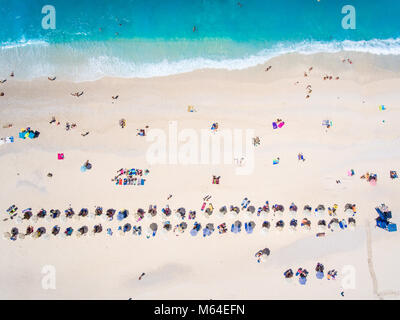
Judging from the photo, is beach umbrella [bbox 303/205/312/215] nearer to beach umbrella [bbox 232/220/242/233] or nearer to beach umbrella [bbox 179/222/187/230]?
beach umbrella [bbox 232/220/242/233]

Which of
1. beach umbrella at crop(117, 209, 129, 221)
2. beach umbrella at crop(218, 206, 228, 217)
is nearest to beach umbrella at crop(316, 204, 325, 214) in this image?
beach umbrella at crop(218, 206, 228, 217)

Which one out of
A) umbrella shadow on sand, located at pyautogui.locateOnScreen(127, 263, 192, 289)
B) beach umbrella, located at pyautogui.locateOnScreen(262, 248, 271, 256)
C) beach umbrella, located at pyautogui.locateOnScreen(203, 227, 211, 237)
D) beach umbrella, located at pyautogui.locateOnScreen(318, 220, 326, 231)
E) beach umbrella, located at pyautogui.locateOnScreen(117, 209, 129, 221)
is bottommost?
umbrella shadow on sand, located at pyautogui.locateOnScreen(127, 263, 192, 289)

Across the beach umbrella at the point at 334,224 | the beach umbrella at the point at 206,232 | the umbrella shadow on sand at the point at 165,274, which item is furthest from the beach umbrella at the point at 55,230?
the beach umbrella at the point at 334,224

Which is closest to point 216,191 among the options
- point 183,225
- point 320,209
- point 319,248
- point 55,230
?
point 183,225

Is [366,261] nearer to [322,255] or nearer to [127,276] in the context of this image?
[322,255]

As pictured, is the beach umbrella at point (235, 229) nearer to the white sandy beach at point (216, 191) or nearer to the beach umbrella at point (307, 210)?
the white sandy beach at point (216, 191)
